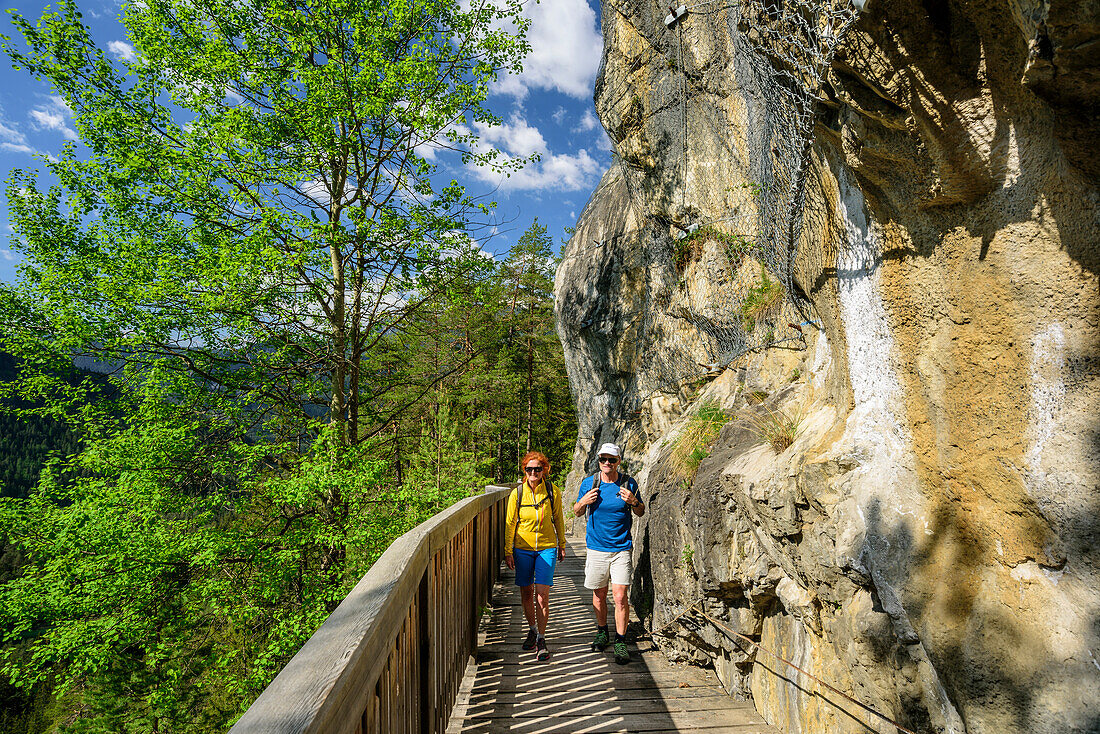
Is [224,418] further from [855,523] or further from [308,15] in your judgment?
[855,523]

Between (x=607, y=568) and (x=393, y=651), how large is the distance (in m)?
3.34

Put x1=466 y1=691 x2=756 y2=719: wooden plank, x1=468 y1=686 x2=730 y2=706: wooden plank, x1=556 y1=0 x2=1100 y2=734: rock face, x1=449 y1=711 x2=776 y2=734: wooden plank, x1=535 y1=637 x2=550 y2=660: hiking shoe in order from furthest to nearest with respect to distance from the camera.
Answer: x1=535 y1=637 x2=550 y2=660: hiking shoe < x1=468 y1=686 x2=730 y2=706: wooden plank < x1=466 y1=691 x2=756 y2=719: wooden plank < x1=449 y1=711 x2=776 y2=734: wooden plank < x1=556 y1=0 x2=1100 y2=734: rock face

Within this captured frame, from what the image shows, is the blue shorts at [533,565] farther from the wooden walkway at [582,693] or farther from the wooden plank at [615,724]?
the wooden plank at [615,724]

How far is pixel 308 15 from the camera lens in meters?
8.43

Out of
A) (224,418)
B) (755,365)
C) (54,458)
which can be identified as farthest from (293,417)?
(755,365)

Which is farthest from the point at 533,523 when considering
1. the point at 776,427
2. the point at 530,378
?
the point at 530,378

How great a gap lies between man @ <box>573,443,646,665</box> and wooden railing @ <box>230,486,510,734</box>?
113 centimetres

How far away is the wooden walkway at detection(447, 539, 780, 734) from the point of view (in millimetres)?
3539

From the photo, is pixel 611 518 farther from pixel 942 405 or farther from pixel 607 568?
pixel 942 405

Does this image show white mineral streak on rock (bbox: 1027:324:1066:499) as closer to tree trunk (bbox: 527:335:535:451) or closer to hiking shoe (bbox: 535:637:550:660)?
hiking shoe (bbox: 535:637:550:660)

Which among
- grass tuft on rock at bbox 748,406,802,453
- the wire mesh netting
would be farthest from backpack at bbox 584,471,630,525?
the wire mesh netting

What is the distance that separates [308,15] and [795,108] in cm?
887

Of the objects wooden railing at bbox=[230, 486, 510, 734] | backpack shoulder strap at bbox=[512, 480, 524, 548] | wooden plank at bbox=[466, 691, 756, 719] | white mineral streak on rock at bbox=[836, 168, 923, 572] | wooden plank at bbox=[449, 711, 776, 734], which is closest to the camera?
wooden railing at bbox=[230, 486, 510, 734]

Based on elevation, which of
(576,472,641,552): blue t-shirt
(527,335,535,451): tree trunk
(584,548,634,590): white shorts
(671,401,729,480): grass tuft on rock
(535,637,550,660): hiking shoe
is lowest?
(535,637,550,660): hiking shoe
